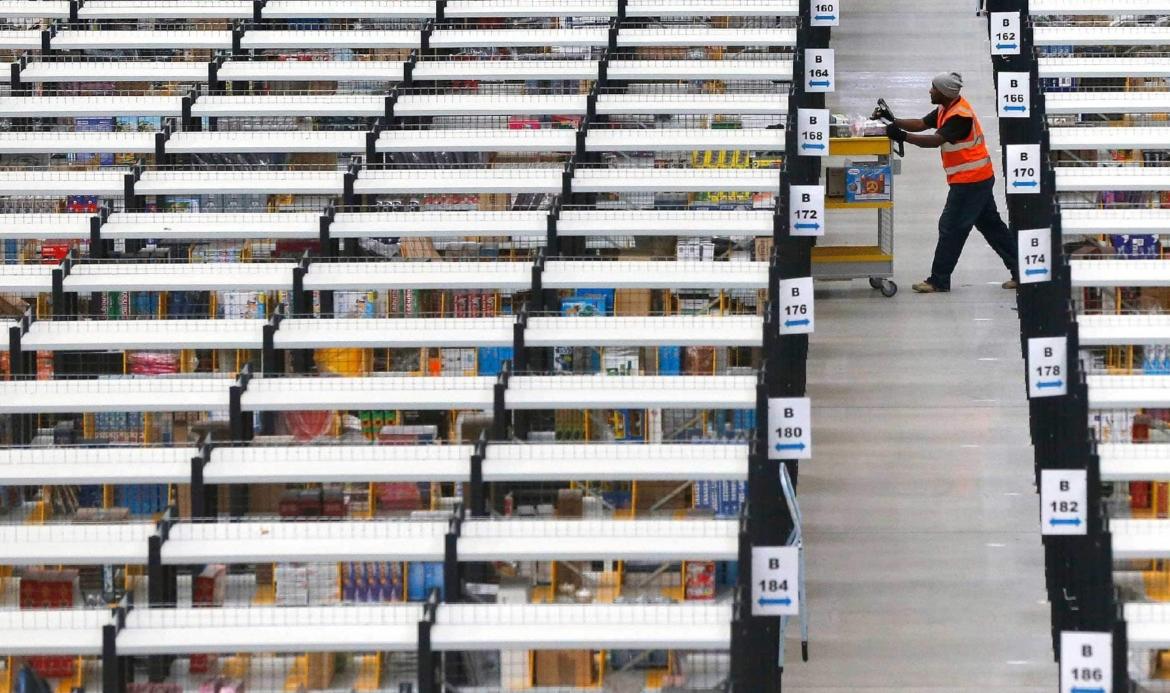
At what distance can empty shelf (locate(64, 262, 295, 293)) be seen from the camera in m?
8.29

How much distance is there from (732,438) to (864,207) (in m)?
3.63

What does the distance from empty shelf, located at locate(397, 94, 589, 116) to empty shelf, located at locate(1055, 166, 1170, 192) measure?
232cm

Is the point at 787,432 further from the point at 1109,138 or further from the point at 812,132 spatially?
the point at 1109,138

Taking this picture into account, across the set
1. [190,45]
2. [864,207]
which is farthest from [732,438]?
[190,45]

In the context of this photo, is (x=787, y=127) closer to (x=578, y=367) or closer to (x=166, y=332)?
(x=578, y=367)

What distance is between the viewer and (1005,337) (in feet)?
32.4

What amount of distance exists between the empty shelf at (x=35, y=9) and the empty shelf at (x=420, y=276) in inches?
178

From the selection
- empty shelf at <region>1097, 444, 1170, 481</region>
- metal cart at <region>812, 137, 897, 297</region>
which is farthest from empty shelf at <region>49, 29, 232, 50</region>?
empty shelf at <region>1097, 444, 1170, 481</region>

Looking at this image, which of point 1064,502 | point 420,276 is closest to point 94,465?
point 420,276

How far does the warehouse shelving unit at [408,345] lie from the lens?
6.14 meters

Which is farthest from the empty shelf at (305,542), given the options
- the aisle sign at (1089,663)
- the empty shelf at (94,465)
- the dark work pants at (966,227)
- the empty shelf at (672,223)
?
the dark work pants at (966,227)

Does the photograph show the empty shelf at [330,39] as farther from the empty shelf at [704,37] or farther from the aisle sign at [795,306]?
the aisle sign at [795,306]

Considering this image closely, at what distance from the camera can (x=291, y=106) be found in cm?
1028

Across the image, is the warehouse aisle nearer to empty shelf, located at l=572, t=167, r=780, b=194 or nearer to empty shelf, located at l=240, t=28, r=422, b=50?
empty shelf, located at l=572, t=167, r=780, b=194
